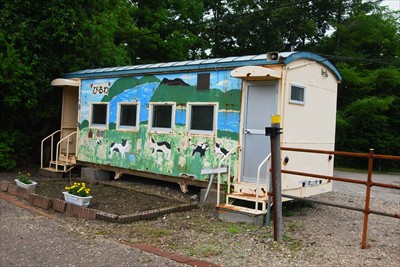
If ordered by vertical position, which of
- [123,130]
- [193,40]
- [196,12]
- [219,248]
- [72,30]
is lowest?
[219,248]

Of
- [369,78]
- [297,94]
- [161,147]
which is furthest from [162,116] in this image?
[369,78]

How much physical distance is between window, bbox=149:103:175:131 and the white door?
2.07 metres

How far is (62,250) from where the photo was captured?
5.36m

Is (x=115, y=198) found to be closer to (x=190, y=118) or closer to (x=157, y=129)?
(x=157, y=129)

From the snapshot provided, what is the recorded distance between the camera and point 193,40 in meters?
25.0

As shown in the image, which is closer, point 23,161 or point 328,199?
point 328,199

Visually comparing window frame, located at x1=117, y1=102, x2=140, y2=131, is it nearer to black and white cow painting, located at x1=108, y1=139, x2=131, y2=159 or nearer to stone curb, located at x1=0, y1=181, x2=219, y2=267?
black and white cow painting, located at x1=108, y1=139, x2=131, y2=159

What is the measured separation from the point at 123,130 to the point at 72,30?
4.09 metres

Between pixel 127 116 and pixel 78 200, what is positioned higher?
pixel 127 116

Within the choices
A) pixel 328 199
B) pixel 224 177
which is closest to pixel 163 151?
pixel 224 177

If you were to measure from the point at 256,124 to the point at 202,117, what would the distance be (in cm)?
142

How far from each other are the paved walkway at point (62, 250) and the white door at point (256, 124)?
9.84 feet

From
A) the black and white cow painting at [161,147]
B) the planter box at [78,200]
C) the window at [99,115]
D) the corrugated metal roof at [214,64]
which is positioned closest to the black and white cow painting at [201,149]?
the black and white cow painting at [161,147]

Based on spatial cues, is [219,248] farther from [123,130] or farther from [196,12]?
[196,12]
